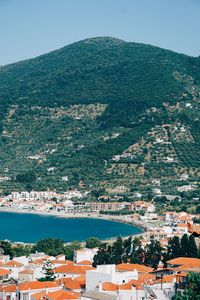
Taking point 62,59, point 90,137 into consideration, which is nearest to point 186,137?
point 90,137

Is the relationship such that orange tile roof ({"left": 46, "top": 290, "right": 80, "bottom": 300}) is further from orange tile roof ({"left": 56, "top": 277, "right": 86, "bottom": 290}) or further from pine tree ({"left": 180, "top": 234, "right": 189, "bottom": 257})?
pine tree ({"left": 180, "top": 234, "right": 189, "bottom": 257})

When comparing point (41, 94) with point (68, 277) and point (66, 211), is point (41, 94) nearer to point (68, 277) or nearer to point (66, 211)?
point (66, 211)

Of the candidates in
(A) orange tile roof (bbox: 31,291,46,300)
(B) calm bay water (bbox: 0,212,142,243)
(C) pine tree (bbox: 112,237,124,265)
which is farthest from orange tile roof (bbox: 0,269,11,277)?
(B) calm bay water (bbox: 0,212,142,243)

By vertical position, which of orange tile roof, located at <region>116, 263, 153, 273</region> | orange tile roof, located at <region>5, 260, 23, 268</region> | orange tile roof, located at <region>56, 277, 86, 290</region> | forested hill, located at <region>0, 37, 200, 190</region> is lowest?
orange tile roof, located at <region>56, 277, 86, 290</region>

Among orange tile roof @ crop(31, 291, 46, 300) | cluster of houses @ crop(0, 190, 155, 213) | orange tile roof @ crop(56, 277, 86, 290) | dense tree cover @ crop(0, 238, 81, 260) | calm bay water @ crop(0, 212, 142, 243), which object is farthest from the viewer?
cluster of houses @ crop(0, 190, 155, 213)

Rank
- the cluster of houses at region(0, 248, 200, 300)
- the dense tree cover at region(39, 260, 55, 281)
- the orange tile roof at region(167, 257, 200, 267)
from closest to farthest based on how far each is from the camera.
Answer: the cluster of houses at region(0, 248, 200, 300), the orange tile roof at region(167, 257, 200, 267), the dense tree cover at region(39, 260, 55, 281)

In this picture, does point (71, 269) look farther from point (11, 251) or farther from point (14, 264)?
point (11, 251)

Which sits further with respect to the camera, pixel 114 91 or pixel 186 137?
pixel 114 91
